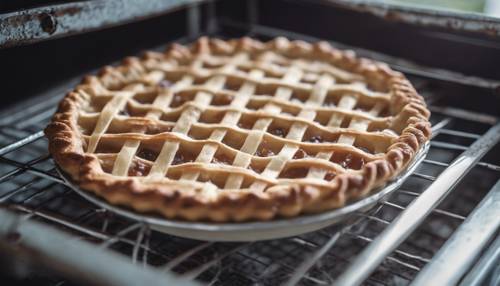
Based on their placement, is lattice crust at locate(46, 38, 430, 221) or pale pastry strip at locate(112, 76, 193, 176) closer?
lattice crust at locate(46, 38, 430, 221)

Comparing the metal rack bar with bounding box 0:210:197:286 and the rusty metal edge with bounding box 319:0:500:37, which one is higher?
the rusty metal edge with bounding box 319:0:500:37

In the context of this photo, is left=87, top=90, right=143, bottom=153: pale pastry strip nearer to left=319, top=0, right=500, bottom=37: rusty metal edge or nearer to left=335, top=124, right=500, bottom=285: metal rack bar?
left=335, top=124, right=500, bottom=285: metal rack bar

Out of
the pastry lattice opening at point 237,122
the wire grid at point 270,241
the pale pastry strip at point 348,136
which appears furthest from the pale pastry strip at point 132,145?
the pale pastry strip at point 348,136

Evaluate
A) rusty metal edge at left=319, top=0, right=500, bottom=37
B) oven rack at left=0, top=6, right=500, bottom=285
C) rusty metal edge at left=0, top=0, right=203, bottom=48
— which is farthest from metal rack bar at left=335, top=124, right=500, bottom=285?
rusty metal edge at left=0, top=0, right=203, bottom=48

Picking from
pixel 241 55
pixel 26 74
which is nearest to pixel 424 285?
A: pixel 241 55

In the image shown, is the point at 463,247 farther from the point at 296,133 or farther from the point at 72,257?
the point at 72,257

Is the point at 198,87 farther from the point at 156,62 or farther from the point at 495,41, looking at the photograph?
the point at 495,41

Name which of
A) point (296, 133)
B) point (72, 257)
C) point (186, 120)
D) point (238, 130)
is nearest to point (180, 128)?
point (186, 120)
